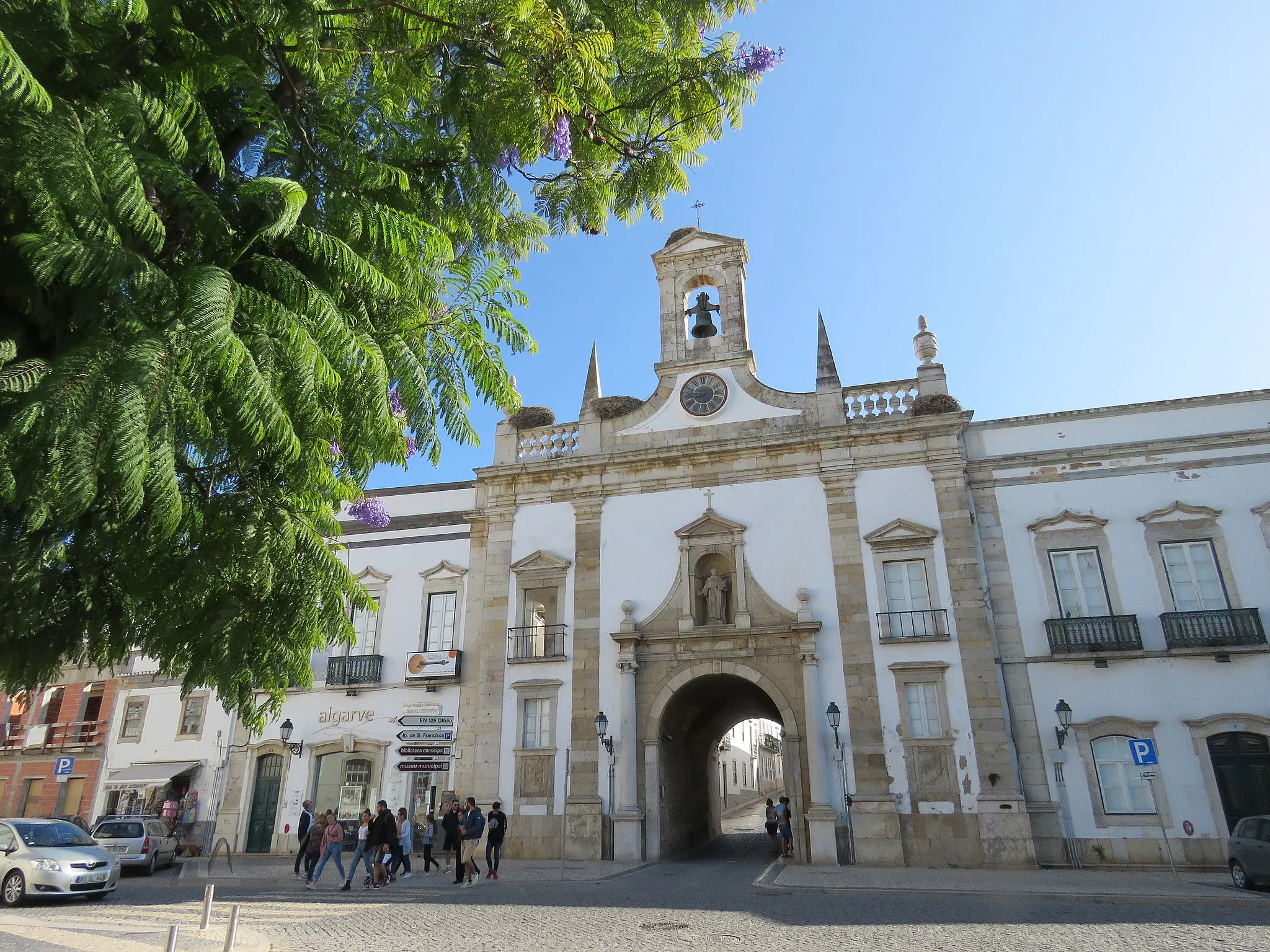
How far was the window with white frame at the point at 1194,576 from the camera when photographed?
17.5m

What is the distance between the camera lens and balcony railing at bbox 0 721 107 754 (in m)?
25.5

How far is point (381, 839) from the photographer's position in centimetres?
1472

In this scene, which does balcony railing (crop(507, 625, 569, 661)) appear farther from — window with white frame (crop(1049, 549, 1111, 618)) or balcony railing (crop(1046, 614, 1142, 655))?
window with white frame (crop(1049, 549, 1111, 618))

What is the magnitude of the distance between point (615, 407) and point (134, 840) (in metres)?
14.8

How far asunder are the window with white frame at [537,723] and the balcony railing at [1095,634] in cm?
1135

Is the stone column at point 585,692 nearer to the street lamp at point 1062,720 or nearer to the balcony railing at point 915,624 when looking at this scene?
the balcony railing at point 915,624

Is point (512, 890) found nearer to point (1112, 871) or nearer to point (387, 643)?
point (387, 643)

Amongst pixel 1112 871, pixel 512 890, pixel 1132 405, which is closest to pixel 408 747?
pixel 512 890

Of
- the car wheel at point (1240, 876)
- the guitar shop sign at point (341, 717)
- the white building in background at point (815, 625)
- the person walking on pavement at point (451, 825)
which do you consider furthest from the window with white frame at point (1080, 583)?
the guitar shop sign at point (341, 717)

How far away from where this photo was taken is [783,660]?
18891 mm

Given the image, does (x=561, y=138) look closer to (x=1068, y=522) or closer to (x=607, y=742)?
(x=607, y=742)

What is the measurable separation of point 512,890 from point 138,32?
43.8 feet

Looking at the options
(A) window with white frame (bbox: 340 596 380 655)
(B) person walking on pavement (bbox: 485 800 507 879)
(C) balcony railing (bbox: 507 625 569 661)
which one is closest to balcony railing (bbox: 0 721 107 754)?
(A) window with white frame (bbox: 340 596 380 655)

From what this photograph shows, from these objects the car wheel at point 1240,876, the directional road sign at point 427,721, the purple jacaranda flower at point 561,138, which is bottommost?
the car wheel at point 1240,876
